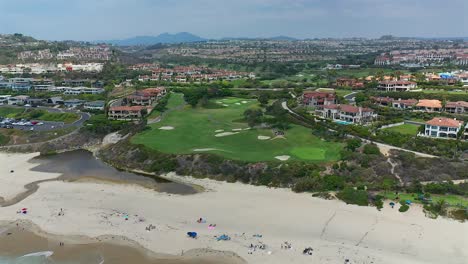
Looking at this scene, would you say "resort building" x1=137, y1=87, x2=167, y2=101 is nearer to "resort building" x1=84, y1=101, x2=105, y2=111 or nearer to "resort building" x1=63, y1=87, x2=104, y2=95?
"resort building" x1=84, y1=101, x2=105, y2=111

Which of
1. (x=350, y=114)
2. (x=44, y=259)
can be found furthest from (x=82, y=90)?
(x=44, y=259)

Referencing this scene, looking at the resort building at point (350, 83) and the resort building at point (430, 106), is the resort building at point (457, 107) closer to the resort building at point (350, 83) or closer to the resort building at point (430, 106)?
the resort building at point (430, 106)

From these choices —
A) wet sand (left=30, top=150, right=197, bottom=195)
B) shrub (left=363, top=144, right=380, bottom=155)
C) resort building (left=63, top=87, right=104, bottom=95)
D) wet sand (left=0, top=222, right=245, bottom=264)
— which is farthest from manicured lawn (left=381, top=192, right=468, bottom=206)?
resort building (left=63, top=87, right=104, bottom=95)

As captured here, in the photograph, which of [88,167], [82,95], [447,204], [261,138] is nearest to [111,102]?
[82,95]

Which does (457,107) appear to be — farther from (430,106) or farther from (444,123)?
(444,123)

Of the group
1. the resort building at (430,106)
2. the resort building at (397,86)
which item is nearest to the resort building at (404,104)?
the resort building at (430,106)
